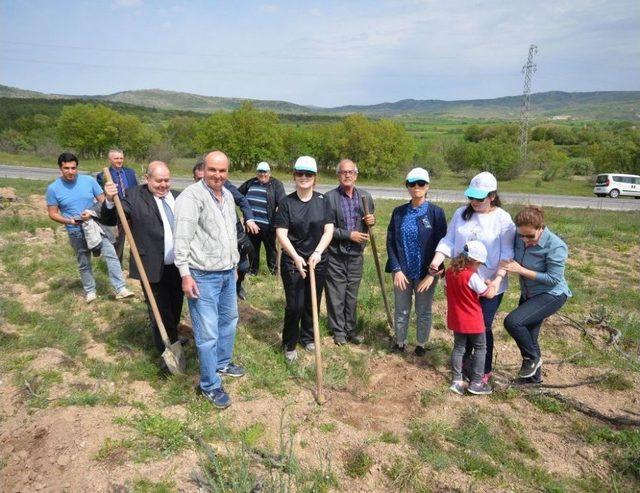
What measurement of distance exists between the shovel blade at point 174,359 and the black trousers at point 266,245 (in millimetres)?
2811

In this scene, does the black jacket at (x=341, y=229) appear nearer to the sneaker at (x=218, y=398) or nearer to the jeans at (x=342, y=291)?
the jeans at (x=342, y=291)

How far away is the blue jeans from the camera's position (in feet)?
11.5

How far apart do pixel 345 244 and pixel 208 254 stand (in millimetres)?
1717

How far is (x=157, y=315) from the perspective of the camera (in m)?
4.07

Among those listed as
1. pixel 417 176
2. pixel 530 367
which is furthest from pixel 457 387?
pixel 417 176

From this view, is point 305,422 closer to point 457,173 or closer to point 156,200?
point 156,200

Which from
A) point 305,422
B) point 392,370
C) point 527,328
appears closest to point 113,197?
point 305,422

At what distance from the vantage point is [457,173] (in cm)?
4041

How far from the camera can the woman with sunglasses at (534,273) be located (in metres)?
3.61

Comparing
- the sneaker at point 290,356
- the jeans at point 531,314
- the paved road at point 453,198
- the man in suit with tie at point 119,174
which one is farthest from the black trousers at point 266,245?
the paved road at point 453,198

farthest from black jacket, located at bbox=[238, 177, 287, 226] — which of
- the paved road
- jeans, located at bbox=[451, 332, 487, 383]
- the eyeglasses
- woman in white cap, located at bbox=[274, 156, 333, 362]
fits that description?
the paved road

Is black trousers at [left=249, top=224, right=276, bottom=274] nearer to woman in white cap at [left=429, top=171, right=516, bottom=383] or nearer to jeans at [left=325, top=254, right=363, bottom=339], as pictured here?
jeans at [left=325, top=254, right=363, bottom=339]

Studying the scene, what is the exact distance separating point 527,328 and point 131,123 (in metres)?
42.1

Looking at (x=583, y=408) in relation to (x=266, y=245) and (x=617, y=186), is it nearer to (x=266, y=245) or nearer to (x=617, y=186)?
(x=266, y=245)
